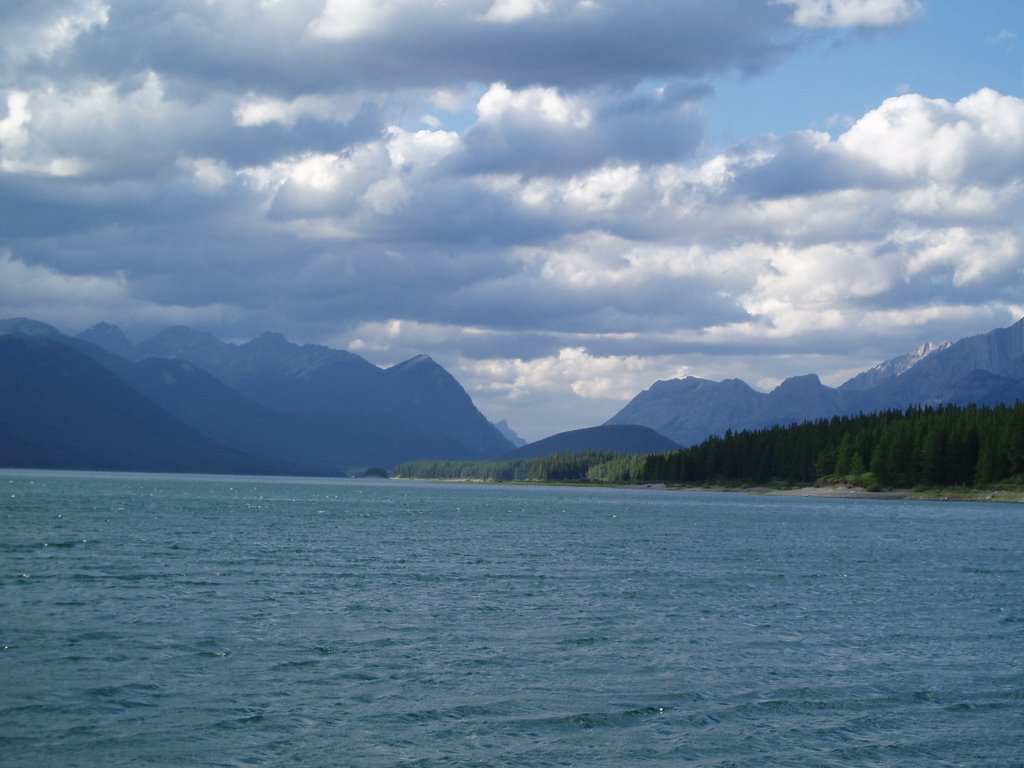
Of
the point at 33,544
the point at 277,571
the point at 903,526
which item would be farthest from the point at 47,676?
the point at 903,526

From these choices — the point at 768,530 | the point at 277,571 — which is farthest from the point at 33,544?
the point at 768,530

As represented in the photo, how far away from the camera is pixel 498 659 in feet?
132

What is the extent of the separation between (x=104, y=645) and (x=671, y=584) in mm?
36799

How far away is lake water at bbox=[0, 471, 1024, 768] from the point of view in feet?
95.7

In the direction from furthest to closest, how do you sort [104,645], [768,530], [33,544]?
[768,530], [33,544], [104,645]

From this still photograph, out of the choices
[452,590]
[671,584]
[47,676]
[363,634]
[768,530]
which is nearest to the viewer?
[47,676]

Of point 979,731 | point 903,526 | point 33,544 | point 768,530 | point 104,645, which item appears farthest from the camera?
point 903,526

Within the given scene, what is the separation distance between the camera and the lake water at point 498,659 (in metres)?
29.2

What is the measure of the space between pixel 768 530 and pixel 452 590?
76976 millimetres

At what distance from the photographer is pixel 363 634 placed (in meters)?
45.0

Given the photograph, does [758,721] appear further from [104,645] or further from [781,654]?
[104,645]

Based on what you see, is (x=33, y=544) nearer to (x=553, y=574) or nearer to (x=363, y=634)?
(x=553, y=574)

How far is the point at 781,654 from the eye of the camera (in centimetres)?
4278

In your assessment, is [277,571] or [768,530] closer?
[277,571]
